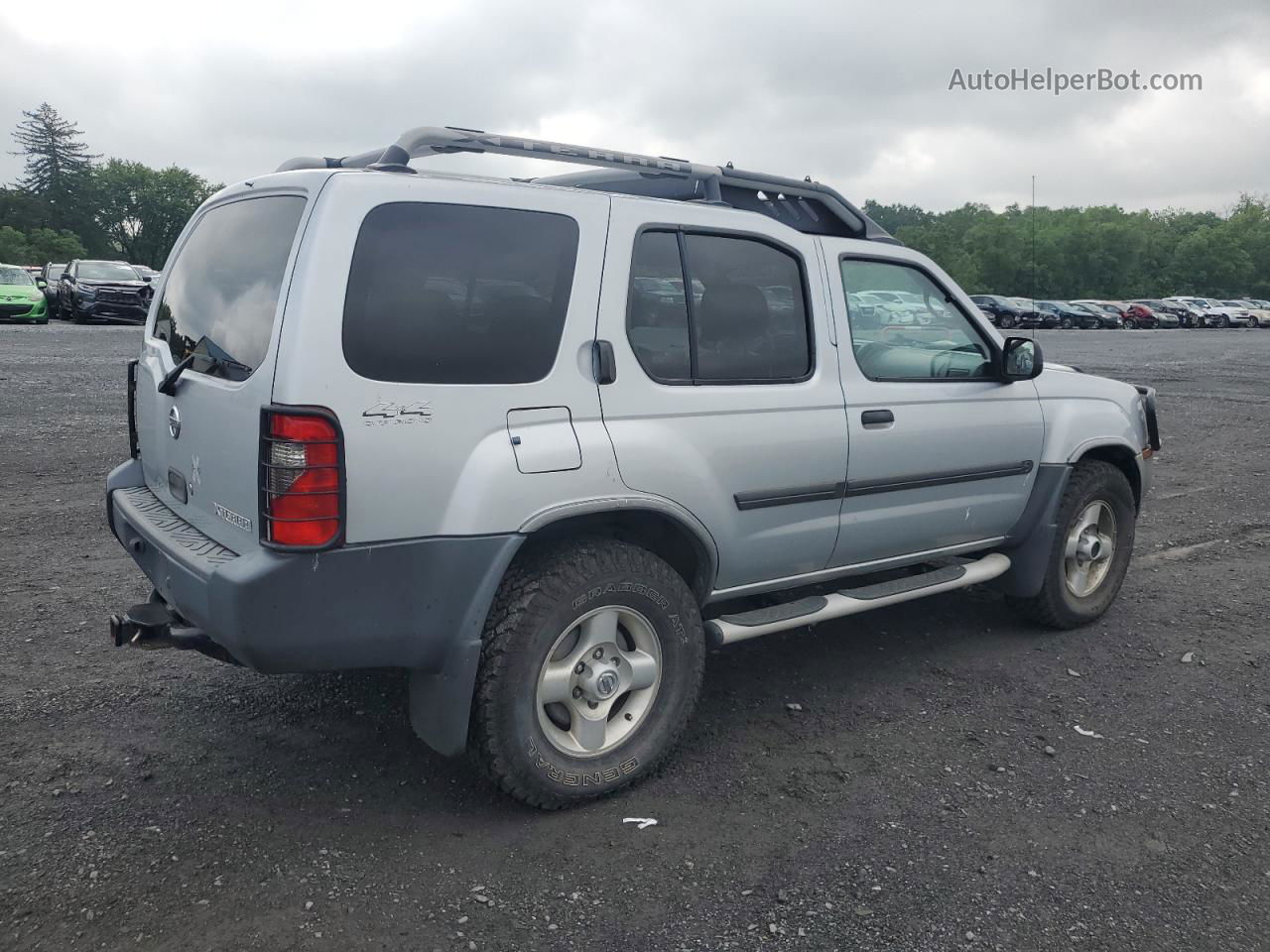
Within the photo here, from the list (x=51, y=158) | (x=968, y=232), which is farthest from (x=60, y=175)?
(x=968, y=232)

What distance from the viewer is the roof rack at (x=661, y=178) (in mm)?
3498

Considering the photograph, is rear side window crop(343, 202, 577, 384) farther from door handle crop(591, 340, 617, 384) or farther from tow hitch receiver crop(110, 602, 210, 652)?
tow hitch receiver crop(110, 602, 210, 652)

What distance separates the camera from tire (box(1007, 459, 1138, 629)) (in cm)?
506

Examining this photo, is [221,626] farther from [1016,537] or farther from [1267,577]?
[1267,577]

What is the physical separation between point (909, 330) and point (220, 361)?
9.04 feet

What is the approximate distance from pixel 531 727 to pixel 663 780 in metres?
0.62

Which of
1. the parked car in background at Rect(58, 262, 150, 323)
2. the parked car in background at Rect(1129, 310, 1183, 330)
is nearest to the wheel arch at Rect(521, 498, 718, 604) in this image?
the parked car in background at Rect(58, 262, 150, 323)

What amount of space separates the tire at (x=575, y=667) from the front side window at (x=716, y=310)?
0.69 meters

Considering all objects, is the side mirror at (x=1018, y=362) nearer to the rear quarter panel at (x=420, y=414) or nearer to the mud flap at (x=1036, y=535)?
the mud flap at (x=1036, y=535)

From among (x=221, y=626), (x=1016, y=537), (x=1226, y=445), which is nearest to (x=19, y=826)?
(x=221, y=626)

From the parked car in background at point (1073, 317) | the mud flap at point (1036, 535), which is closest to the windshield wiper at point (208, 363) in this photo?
the mud flap at point (1036, 535)

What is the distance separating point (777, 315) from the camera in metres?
4.00

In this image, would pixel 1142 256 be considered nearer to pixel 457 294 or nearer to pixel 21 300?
pixel 21 300

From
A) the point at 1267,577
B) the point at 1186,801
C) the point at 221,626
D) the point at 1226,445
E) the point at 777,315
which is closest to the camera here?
the point at 221,626
